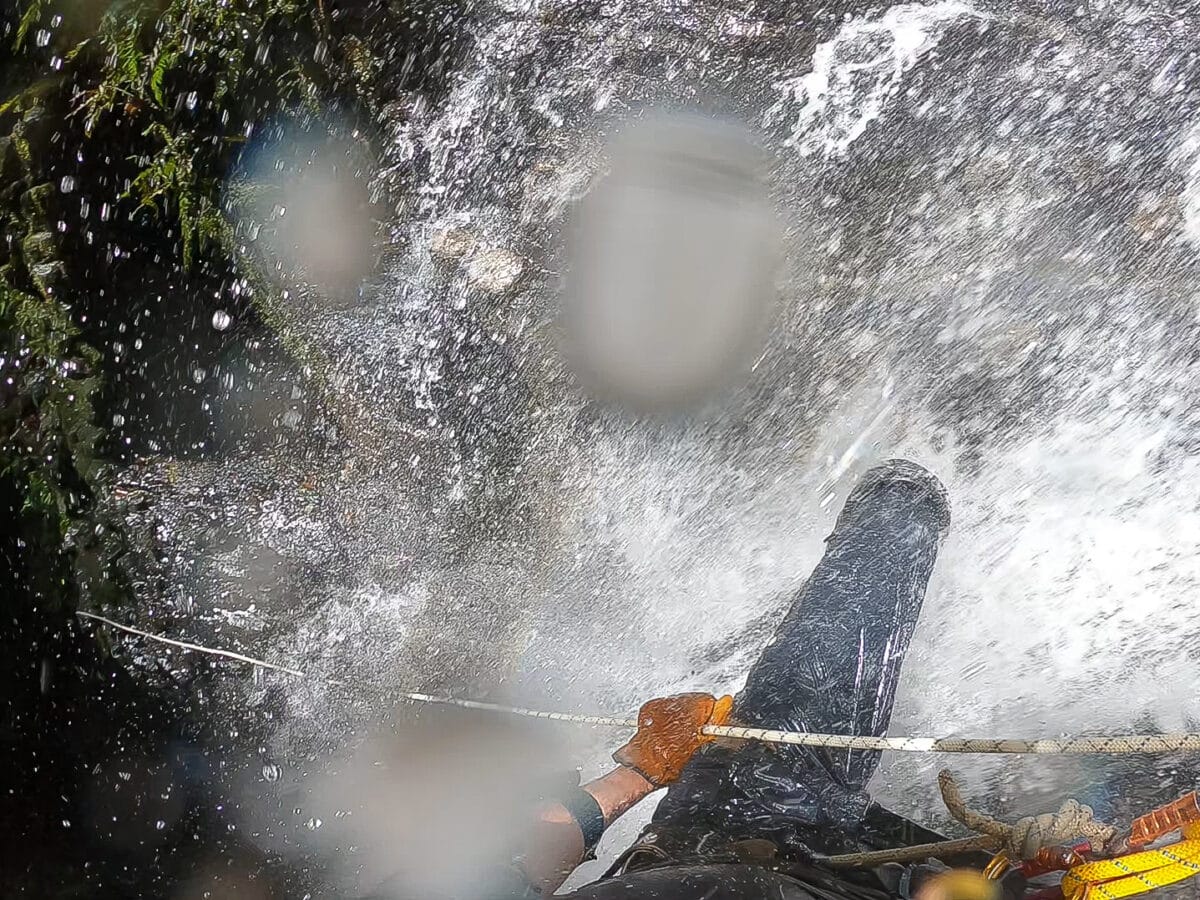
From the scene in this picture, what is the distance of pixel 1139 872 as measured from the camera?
1.36 metres

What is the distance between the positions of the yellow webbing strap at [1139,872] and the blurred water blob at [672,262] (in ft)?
5.40

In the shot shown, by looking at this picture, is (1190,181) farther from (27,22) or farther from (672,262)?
(27,22)

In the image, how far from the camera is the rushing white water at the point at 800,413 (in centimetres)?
232

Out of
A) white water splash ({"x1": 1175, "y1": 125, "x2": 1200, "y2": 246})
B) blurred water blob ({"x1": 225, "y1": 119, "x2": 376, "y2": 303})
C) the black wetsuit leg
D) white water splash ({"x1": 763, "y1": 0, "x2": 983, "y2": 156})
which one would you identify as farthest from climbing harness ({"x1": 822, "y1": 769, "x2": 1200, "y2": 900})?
blurred water blob ({"x1": 225, "y1": 119, "x2": 376, "y2": 303})

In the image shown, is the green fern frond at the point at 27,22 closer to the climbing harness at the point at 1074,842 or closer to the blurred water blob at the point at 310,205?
the blurred water blob at the point at 310,205

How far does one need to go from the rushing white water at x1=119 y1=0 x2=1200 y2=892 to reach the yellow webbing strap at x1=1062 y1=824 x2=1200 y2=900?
0.75 metres

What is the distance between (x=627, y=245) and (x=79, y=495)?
2.03 m

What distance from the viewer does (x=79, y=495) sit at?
286cm

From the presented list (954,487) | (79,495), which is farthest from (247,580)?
(954,487)

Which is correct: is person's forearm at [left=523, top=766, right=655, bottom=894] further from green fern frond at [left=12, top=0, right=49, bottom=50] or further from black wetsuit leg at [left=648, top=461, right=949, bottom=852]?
green fern frond at [left=12, top=0, right=49, bottom=50]

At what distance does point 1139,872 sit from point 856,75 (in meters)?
2.16

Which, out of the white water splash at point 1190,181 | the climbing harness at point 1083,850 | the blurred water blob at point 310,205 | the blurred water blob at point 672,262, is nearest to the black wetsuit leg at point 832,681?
the climbing harness at point 1083,850

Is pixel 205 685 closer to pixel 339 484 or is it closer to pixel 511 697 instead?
pixel 339 484

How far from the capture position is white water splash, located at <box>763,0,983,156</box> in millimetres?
2469
